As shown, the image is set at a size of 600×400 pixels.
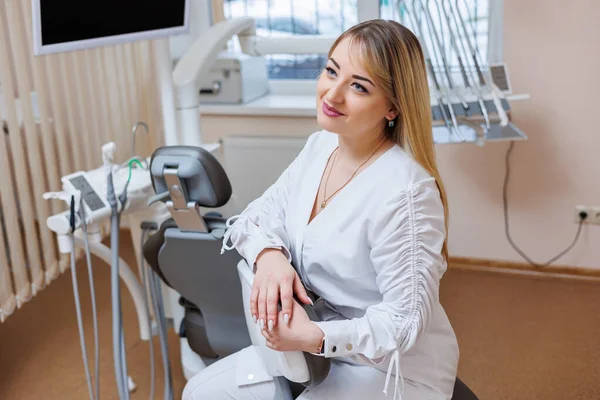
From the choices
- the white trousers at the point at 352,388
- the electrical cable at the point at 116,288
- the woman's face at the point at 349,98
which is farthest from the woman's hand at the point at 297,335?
the electrical cable at the point at 116,288

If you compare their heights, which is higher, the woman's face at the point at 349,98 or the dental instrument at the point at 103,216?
the woman's face at the point at 349,98

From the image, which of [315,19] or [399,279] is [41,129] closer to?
[315,19]

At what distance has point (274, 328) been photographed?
117 centimetres

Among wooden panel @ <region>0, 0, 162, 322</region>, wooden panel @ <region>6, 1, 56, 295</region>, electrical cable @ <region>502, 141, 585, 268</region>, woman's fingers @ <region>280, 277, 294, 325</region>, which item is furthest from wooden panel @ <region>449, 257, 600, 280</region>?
woman's fingers @ <region>280, 277, 294, 325</region>

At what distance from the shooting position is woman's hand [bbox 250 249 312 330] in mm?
1184

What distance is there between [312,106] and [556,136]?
97 cm

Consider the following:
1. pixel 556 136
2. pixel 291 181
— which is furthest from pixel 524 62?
pixel 291 181

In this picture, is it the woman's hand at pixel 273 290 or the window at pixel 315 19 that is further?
the window at pixel 315 19

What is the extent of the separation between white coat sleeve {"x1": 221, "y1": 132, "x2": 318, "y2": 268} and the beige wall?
4.74 feet

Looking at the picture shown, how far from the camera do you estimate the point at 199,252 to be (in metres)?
1.61

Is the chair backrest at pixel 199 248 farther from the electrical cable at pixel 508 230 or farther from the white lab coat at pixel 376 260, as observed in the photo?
the electrical cable at pixel 508 230

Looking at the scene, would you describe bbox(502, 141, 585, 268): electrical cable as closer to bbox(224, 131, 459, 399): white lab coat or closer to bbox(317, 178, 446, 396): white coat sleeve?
bbox(224, 131, 459, 399): white lab coat

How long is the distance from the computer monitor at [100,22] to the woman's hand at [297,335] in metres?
0.93

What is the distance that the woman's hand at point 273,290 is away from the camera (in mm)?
1184
